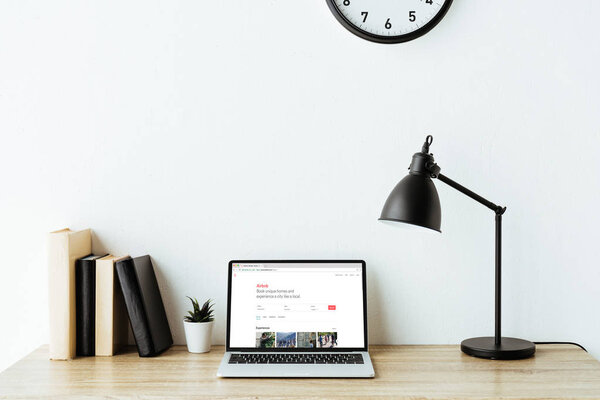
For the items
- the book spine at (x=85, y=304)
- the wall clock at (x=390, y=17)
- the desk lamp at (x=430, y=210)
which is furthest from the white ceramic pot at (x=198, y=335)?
the wall clock at (x=390, y=17)

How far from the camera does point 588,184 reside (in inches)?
61.8

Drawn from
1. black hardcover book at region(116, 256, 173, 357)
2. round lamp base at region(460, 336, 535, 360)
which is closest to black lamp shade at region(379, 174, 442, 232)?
round lamp base at region(460, 336, 535, 360)

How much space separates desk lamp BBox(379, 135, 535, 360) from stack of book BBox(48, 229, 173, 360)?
60 centimetres

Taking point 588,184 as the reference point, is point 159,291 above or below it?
below

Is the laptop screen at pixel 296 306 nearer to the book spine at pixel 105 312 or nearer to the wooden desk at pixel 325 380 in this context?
the wooden desk at pixel 325 380

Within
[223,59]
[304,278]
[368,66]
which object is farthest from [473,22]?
[304,278]

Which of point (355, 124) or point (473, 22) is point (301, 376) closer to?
point (355, 124)

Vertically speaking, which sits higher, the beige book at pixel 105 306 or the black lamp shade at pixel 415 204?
the black lamp shade at pixel 415 204

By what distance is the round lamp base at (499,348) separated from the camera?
142 cm

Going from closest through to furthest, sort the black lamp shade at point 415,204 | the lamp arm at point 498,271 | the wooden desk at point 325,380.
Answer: the wooden desk at point 325,380
the black lamp shade at point 415,204
the lamp arm at point 498,271

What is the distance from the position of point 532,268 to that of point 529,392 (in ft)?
1.50

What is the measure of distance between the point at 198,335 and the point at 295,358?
0.26 metres

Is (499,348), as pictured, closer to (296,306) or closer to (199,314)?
(296,306)

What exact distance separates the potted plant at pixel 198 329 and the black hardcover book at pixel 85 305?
22 centimetres
